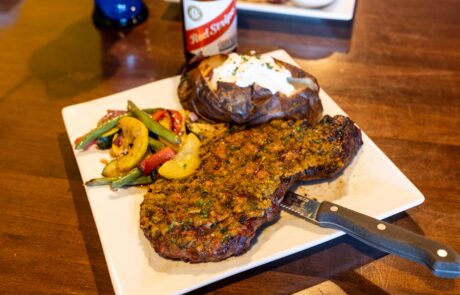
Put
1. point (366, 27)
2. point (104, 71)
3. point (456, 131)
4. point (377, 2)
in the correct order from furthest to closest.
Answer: point (377, 2) → point (366, 27) → point (104, 71) → point (456, 131)

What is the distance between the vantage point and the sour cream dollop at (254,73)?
217 cm

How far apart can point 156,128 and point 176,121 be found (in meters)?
0.14

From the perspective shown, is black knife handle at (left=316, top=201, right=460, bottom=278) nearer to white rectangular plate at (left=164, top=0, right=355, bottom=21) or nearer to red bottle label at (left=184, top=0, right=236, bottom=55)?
red bottle label at (left=184, top=0, right=236, bottom=55)

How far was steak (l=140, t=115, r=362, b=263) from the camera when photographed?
1.64 meters

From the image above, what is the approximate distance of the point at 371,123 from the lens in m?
2.43

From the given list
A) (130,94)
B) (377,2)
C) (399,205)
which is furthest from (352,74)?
(130,94)

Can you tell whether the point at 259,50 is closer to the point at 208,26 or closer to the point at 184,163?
the point at 208,26

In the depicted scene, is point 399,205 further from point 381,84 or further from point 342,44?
point 342,44

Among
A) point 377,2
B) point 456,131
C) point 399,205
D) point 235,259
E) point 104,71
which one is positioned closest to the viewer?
point 235,259

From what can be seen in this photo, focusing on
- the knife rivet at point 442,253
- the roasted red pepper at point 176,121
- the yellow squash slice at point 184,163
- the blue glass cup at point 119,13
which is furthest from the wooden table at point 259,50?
the roasted red pepper at point 176,121

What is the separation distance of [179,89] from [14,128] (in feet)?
3.07

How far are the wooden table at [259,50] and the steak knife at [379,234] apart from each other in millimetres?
186

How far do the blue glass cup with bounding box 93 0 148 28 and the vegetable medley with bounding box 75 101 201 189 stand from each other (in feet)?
3.80

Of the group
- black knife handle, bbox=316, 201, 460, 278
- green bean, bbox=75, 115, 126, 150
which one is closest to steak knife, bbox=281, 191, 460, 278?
black knife handle, bbox=316, 201, 460, 278
